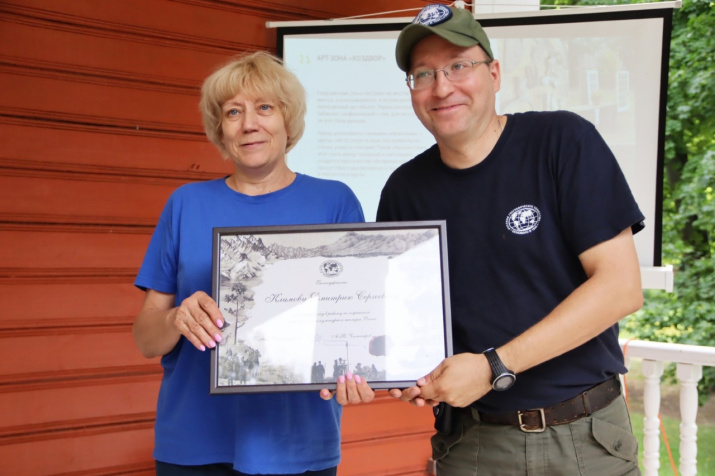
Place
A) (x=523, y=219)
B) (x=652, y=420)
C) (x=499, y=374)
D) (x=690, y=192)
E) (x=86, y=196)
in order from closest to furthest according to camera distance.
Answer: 1. (x=499, y=374)
2. (x=523, y=219)
3. (x=86, y=196)
4. (x=652, y=420)
5. (x=690, y=192)

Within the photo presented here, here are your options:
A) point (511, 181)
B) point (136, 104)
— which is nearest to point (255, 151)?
point (511, 181)

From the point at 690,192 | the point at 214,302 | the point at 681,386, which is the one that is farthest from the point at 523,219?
the point at 690,192

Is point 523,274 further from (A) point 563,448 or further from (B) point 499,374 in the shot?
(A) point 563,448

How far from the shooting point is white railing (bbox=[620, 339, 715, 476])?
10.0ft

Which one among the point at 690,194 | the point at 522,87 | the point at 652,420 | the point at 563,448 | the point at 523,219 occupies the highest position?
the point at 522,87

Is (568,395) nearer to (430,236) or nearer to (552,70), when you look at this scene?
(430,236)

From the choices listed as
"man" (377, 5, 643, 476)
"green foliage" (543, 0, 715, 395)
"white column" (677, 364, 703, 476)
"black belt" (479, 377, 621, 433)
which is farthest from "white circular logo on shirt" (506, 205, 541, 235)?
"green foliage" (543, 0, 715, 395)

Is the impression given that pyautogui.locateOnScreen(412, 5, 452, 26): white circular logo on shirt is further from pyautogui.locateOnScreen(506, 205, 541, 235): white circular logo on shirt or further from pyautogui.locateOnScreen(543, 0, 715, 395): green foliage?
pyautogui.locateOnScreen(543, 0, 715, 395): green foliage

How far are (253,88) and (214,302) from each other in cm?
56

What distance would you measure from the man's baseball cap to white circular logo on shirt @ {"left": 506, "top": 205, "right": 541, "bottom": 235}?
1.24 feet

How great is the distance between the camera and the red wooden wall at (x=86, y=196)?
2.90 metres

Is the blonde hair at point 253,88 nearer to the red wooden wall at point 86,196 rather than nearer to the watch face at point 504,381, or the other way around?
the watch face at point 504,381

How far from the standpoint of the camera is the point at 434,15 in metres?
1.60

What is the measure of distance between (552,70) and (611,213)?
2004 millimetres
